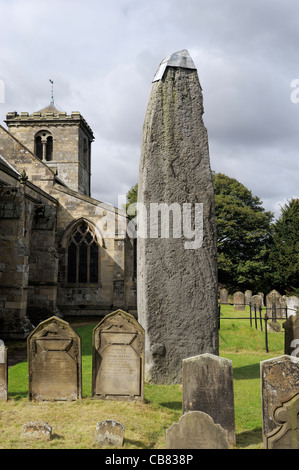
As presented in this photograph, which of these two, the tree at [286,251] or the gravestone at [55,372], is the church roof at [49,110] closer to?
the tree at [286,251]

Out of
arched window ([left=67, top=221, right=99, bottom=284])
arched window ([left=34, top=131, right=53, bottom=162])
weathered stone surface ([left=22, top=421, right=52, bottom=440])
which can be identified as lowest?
weathered stone surface ([left=22, top=421, right=52, bottom=440])

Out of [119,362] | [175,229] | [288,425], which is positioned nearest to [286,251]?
[175,229]

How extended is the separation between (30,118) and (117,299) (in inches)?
692

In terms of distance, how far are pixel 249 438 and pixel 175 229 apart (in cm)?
331

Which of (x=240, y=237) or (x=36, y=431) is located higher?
(x=240, y=237)

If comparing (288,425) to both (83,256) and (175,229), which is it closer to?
(175,229)

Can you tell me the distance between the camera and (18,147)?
19.7 meters

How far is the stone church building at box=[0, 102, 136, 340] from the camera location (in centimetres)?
1266

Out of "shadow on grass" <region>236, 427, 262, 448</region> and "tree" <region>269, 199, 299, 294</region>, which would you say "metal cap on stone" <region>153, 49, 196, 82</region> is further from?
"tree" <region>269, 199, 299, 294</region>

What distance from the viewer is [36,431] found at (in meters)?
4.25

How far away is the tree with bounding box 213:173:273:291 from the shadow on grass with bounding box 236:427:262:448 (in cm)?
2349

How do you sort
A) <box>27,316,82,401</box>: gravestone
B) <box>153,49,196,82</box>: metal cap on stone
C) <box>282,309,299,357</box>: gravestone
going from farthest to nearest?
<box>282,309,299,357</box>: gravestone < <box>153,49,196,82</box>: metal cap on stone < <box>27,316,82,401</box>: gravestone

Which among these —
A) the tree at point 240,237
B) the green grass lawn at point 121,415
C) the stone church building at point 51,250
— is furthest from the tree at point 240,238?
the green grass lawn at point 121,415

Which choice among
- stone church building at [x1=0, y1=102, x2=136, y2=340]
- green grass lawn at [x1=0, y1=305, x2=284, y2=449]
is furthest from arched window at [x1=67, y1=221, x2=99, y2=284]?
green grass lawn at [x1=0, y1=305, x2=284, y2=449]
